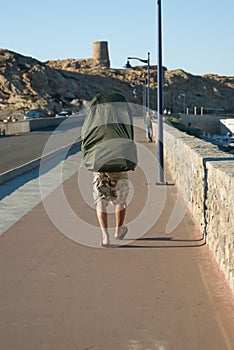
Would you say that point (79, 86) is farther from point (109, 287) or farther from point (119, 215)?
point (109, 287)

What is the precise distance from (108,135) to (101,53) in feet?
531

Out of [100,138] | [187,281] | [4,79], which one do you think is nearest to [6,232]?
[100,138]

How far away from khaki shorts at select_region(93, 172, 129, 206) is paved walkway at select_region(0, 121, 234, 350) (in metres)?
0.61

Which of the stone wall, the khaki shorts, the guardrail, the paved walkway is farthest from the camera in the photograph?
the guardrail

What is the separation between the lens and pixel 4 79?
99938 mm

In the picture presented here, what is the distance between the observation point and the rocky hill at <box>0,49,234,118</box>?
95625 mm

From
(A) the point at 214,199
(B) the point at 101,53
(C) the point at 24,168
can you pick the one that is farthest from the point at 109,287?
(B) the point at 101,53

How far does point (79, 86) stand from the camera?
394 ft

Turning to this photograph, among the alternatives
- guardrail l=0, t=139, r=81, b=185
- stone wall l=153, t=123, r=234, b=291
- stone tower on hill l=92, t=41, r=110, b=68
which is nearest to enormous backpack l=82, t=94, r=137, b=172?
stone wall l=153, t=123, r=234, b=291

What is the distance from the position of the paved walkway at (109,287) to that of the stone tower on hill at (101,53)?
157 meters

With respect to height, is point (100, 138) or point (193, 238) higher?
point (100, 138)

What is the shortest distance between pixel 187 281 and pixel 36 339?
1.85 metres

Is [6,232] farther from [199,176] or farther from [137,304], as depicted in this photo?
[137,304]

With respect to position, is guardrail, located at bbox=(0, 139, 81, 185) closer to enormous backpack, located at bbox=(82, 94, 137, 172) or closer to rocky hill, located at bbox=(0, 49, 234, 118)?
enormous backpack, located at bbox=(82, 94, 137, 172)
